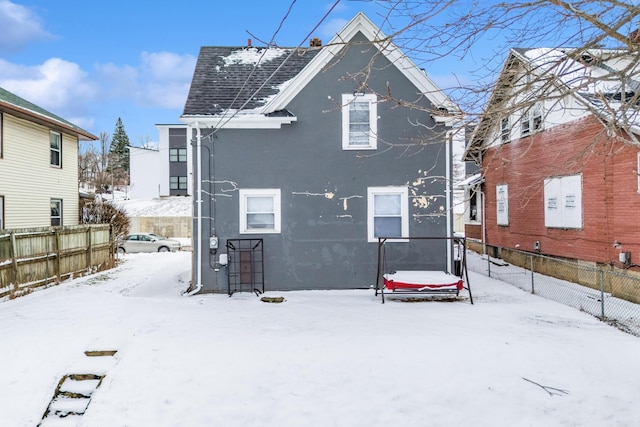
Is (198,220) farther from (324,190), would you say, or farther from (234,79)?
(234,79)

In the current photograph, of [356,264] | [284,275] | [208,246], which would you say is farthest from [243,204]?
[356,264]

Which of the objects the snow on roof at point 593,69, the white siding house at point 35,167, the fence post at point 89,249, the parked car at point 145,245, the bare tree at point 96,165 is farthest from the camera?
the bare tree at point 96,165

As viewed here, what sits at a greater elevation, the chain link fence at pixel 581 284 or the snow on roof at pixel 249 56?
the snow on roof at pixel 249 56

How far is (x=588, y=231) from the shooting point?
40.5 ft

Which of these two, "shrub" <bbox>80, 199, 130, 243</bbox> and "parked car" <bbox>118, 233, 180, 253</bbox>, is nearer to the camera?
"shrub" <bbox>80, 199, 130, 243</bbox>

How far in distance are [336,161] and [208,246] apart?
4063 mm

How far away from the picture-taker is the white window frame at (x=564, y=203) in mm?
12766

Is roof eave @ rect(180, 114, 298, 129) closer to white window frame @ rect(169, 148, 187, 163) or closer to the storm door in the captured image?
the storm door

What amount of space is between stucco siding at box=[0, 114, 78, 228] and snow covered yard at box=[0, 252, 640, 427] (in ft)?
26.6

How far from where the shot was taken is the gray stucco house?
1089cm

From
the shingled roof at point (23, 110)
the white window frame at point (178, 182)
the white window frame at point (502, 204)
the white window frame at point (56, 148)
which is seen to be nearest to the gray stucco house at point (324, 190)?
the white window frame at point (502, 204)

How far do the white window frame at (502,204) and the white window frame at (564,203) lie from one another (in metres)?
2.48

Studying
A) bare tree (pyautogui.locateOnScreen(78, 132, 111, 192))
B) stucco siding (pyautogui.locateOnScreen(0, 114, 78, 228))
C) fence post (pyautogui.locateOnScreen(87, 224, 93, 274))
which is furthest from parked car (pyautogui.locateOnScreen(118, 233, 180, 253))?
bare tree (pyautogui.locateOnScreen(78, 132, 111, 192))

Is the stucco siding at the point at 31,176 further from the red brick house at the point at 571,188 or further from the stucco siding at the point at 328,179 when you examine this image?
the red brick house at the point at 571,188
